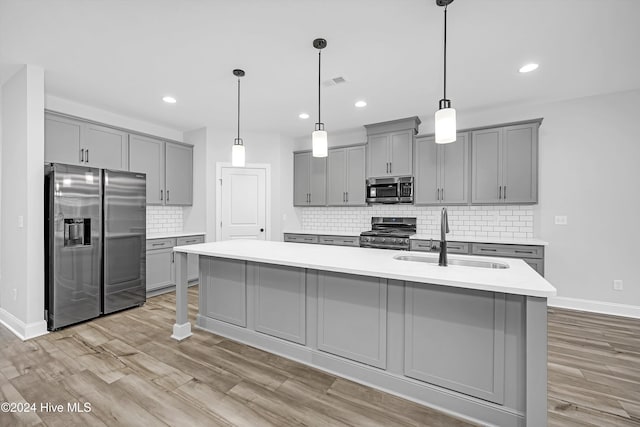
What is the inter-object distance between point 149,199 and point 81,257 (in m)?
1.50

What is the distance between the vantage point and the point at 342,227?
543 cm

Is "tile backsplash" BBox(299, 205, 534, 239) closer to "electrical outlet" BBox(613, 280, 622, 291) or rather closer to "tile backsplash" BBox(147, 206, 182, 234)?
"electrical outlet" BBox(613, 280, 622, 291)

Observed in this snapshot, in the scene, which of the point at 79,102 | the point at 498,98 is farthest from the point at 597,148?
the point at 79,102

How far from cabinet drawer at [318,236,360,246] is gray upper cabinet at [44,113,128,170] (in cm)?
328

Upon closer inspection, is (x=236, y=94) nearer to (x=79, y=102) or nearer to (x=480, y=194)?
(x=79, y=102)

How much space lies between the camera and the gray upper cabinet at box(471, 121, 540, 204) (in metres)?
3.66

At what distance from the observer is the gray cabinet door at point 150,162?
4246 mm

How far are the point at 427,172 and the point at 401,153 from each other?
20.2 inches

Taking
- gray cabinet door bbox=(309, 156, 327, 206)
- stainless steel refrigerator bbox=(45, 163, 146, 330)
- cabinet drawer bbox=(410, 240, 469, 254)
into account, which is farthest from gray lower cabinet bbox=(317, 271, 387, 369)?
gray cabinet door bbox=(309, 156, 327, 206)

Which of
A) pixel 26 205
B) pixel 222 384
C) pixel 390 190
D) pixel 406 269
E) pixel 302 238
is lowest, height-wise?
pixel 222 384

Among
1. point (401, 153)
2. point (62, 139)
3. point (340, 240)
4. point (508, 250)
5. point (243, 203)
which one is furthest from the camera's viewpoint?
point (243, 203)

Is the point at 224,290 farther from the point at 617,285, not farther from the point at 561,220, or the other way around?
the point at 617,285

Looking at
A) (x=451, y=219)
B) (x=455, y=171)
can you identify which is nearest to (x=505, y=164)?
(x=455, y=171)

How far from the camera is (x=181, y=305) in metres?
2.86
